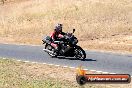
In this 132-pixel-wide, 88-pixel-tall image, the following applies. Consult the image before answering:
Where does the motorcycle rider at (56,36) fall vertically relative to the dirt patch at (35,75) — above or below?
above

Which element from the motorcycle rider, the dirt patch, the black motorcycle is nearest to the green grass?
the dirt patch

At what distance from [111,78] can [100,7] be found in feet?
111

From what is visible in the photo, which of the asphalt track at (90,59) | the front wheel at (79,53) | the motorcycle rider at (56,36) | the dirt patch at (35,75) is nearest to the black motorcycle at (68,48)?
the front wheel at (79,53)

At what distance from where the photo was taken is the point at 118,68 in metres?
19.3

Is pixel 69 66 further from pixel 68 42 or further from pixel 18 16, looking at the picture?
pixel 18 16

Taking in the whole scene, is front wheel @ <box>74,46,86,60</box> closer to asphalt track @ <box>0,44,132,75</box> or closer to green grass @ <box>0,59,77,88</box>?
asphalt track @ <box>0,44,132,75</box>

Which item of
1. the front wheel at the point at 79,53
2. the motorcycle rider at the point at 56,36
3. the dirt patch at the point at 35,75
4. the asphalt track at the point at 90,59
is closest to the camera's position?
the dirt patch at the point at 35,75

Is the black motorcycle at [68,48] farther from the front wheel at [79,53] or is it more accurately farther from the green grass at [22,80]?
the green grass at [22,80]

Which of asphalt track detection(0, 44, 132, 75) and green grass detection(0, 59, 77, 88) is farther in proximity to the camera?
asphalt track detection(0, 44, 132, 75)

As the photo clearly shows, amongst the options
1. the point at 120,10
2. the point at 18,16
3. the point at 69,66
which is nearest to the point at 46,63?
the point at 69,66

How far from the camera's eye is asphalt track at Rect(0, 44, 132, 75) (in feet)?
63.5

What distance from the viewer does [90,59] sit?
22031 mm

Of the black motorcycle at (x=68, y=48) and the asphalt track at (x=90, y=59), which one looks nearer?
the asphalt track at (x=90, y=59)

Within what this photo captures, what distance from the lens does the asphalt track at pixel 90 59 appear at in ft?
63.5
